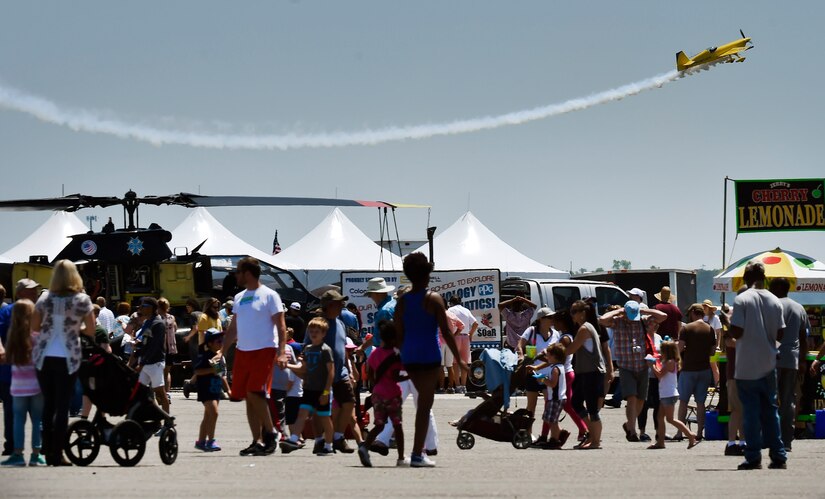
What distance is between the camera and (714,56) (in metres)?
37.2

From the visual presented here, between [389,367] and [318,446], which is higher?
[389,367]

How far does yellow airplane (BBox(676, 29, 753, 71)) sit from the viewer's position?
3684 cm

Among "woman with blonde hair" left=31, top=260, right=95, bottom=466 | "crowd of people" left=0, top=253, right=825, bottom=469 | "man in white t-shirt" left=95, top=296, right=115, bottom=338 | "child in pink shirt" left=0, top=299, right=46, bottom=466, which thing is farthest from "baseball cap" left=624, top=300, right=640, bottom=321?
"man in white t-shirt" left=95, top=296, right=115, bottom=338

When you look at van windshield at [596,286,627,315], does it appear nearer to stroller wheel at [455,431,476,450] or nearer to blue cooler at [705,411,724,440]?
blue cooler at [705,411,724,440]

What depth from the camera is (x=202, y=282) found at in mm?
24719

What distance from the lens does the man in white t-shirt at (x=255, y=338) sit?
11.9 metres

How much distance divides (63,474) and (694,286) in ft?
102

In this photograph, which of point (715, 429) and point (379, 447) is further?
point (715, 429)

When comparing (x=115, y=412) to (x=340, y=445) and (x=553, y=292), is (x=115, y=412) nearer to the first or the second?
(x=340, y=445)

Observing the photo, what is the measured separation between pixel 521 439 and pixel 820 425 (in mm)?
3607

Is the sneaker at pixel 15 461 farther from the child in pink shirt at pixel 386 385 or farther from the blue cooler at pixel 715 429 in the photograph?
the blue cooler at pixel 715 429

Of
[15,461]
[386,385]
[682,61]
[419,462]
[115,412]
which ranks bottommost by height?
[419,462]

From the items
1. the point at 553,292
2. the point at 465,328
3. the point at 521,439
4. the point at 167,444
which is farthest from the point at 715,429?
the point at 553,292

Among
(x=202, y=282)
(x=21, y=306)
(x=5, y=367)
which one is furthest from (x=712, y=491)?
(x=202, y=282)
